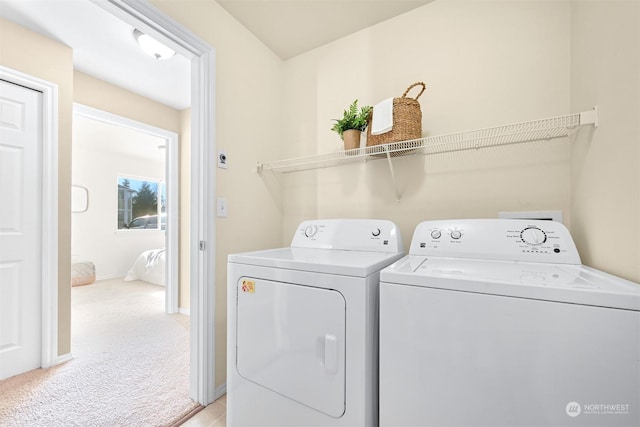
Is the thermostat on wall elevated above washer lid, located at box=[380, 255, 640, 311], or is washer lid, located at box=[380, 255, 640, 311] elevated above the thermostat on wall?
the thermostat on wall

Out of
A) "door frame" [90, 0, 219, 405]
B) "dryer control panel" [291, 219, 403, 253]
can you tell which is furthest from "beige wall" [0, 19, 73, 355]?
"dryer control panel" [291, 219, 403, 253]

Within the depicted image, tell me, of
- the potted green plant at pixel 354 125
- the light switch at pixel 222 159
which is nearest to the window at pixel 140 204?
the light switch at pixel 222 159

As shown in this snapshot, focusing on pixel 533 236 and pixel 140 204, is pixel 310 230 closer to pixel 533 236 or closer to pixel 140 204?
pixel 533 236

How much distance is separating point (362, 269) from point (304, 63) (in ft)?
6.14

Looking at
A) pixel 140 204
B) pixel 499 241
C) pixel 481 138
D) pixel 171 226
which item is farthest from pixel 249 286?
pixel 140 204

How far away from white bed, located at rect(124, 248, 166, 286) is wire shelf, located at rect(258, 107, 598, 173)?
3.44 m

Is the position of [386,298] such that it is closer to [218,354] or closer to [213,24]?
[218,354]

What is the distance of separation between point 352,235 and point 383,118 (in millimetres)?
684

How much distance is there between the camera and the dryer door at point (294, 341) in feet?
3.24

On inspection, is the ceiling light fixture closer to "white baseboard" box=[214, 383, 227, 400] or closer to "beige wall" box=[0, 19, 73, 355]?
"beige wall" box=[0, 19, 73, 355]

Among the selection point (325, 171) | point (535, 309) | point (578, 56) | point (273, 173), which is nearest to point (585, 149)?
point (578, 56)

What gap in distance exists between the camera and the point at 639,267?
0.76 meters

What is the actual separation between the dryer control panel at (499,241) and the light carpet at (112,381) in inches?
63.2

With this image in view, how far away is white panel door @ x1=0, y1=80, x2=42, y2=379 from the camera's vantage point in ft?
5.96
